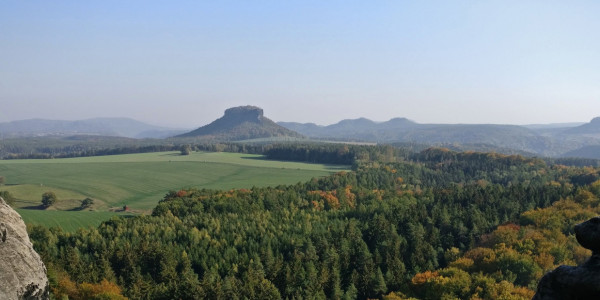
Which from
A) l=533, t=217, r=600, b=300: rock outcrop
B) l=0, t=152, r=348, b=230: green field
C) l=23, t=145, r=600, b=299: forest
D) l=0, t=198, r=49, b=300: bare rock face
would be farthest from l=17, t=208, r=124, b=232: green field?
l=533, t=217, r=600, b=300: rock outcrop

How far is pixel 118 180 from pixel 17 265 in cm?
15136

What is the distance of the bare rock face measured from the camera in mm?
12250

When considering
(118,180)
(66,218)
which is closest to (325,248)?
(66,218)

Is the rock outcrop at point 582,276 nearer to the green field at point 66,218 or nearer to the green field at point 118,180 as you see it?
the green field at point 66,218

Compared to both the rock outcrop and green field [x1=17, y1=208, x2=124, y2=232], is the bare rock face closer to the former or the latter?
the rock outcrop

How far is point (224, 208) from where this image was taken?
98188 mm

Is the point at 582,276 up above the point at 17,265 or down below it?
above

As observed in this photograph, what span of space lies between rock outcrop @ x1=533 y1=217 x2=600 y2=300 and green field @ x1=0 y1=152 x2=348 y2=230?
97.4 meters

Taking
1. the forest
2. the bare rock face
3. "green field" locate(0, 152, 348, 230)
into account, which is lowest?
the forest

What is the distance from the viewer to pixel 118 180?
496ft

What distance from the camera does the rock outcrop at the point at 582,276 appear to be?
10438 millimetres

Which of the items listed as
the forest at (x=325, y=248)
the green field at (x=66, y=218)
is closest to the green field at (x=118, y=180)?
the green field at (x=66, y=218)

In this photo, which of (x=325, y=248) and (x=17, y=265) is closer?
(x=17, y=265)

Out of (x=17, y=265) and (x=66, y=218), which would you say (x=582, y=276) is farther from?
(x=66, y=218)
